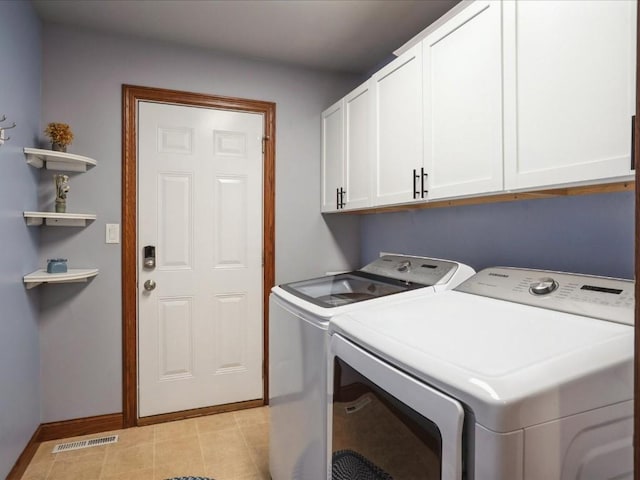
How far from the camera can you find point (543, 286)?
1220 millimetres

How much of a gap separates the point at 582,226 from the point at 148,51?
8.54 feet

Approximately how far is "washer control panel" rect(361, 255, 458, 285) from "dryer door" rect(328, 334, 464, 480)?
60 centimetres

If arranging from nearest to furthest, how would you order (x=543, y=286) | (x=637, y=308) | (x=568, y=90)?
1. (x=637, y=308)
2. (x=568, y=90)
3. (x=543, y=286)

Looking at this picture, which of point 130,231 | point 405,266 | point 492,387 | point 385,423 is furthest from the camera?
point 130,231

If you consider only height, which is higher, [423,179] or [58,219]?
[423,179]

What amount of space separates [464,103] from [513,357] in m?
1.06

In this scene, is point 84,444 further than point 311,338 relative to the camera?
Yes

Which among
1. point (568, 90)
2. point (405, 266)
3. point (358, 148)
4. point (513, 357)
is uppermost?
point (358, 148)

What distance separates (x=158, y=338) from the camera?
257cm

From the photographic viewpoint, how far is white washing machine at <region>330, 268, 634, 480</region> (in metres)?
0.69

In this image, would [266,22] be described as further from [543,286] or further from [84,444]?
[84,444]

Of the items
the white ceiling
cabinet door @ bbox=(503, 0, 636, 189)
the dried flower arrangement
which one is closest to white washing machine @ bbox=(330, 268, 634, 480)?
cabinet door @ bbox=(503, 0, 636, 189)

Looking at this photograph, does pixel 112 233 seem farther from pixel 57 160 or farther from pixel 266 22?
pixel 266 22

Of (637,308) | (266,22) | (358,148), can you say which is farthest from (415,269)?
(266,22)
